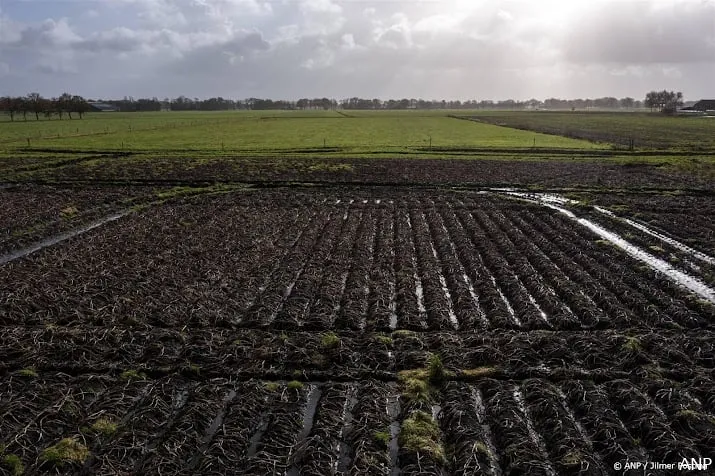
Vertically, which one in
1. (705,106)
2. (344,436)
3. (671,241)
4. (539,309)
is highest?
(705,106)

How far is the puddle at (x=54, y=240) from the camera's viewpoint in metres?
17.7

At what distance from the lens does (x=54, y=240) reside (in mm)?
19625

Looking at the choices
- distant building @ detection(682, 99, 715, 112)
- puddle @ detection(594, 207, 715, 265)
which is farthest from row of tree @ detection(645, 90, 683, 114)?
puddle @ detection(594, 207, 715, 265)

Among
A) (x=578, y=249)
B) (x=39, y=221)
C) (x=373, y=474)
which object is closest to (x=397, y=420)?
(x=373, y=474)

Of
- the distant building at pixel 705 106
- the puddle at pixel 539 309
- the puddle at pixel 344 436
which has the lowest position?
the puddle at pixel 344 436

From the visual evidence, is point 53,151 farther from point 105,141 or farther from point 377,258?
point 377,258

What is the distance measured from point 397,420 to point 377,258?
8.79 meters

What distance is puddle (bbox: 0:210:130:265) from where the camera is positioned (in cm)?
1771

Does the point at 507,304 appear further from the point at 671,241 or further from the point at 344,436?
the point at 671,241

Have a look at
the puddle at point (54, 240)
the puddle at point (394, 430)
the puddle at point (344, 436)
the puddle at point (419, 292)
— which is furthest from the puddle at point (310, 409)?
the puddle at point (54, 240)

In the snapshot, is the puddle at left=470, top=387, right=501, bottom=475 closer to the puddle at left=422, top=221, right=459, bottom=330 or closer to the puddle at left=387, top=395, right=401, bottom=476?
the puddle at left=387, top=395, right=401, bottom=476

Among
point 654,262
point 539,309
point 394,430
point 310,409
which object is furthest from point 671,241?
point 310,409

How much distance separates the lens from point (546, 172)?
36500 millimetres

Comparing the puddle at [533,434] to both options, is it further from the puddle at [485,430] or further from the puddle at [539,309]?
the puddle at [539,309]
